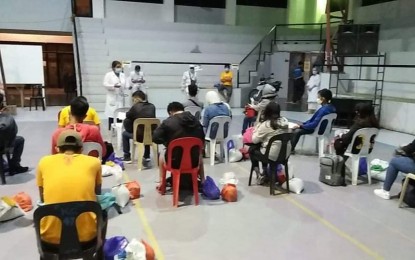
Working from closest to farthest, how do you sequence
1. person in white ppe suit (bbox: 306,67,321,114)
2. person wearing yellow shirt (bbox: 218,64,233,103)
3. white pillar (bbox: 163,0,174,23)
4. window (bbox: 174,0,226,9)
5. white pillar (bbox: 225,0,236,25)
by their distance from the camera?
person in white ppe suit (bbox: 306,67,321,114)
person wearing yellow shirt (bbox: 218,64,233,103)
white pillar (bbox: 163,0,174,23)
window (bbox: 174,0,226,9)
white pillar (bbox: 225,0,236,25)

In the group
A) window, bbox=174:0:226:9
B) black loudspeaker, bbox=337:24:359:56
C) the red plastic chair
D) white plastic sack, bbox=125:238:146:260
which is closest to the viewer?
white plastic sack, bbox=125:238:146:260

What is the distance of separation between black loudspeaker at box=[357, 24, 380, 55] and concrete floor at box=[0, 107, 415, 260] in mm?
6604

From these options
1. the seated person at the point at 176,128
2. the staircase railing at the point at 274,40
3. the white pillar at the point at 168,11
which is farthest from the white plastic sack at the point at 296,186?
the white pillar at the point at 168,11

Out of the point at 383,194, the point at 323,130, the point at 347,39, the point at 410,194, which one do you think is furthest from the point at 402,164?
the point at 347,39

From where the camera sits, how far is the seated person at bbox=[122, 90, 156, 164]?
16.4ft

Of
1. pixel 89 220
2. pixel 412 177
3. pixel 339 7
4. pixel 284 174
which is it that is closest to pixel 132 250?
pixel 89 220

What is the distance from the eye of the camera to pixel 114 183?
14.6ft

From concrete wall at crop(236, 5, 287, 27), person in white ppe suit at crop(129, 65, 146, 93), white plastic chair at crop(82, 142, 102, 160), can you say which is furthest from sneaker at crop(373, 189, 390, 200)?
concrete wall at crop(236, 5, 287, 27)

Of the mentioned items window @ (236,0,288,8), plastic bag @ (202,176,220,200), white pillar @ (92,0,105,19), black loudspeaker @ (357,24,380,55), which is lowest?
plastic bag @ (202,176,220,200)

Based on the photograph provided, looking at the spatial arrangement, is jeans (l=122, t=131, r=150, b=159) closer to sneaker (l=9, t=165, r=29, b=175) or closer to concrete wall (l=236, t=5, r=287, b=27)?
sneaker (l=9, t=165, r=29, b=175)

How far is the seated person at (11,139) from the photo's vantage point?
14.1ft

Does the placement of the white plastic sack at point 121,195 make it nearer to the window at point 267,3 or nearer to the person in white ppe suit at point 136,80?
the person in white ppe suit at point 136,80

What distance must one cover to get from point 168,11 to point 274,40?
4.43m

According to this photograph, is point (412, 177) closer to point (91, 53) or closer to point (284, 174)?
point (284, 174)
